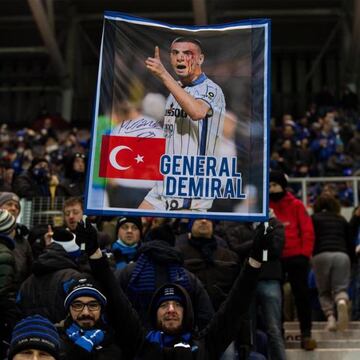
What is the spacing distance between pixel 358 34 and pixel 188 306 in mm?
19182

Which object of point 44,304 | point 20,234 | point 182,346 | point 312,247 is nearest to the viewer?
point 182,346

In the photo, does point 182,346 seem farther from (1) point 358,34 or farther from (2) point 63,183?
(1) point 358,34

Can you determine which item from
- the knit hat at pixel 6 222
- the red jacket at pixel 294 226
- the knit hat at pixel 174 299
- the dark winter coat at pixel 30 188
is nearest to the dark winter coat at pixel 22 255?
the knit hat at pixel 6 222

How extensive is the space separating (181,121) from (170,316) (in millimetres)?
1246

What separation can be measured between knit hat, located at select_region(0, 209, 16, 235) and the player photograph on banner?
53.6 inches

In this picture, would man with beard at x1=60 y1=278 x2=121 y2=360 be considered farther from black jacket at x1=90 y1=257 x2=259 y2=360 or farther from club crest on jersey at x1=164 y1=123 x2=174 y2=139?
club crest on jersey at x1=164 y1=123 x2=174 y2=139

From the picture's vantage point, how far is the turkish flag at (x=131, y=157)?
5.34 metres

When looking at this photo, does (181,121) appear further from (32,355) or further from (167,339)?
(32,355)

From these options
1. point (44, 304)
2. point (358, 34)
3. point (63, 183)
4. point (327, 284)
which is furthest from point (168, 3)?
point (44, 304)

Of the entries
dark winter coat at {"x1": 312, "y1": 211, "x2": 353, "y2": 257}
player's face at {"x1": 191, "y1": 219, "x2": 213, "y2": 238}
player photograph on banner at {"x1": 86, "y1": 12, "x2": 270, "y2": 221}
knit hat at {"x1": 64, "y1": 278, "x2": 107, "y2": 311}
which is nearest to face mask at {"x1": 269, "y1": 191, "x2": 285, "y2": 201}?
dark winter coat at {"x1": 312, "y1": 211, "x2": 353, "y2": 257}

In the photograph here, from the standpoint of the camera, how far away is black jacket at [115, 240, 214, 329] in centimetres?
554

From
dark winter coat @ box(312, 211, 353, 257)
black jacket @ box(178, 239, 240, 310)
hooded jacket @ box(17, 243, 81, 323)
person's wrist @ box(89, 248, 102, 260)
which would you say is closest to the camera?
person's wrist @ box(89, 248, 102, 260)

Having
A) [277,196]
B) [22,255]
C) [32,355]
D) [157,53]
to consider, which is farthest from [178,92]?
[277,196]

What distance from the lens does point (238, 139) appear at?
5.41 m
